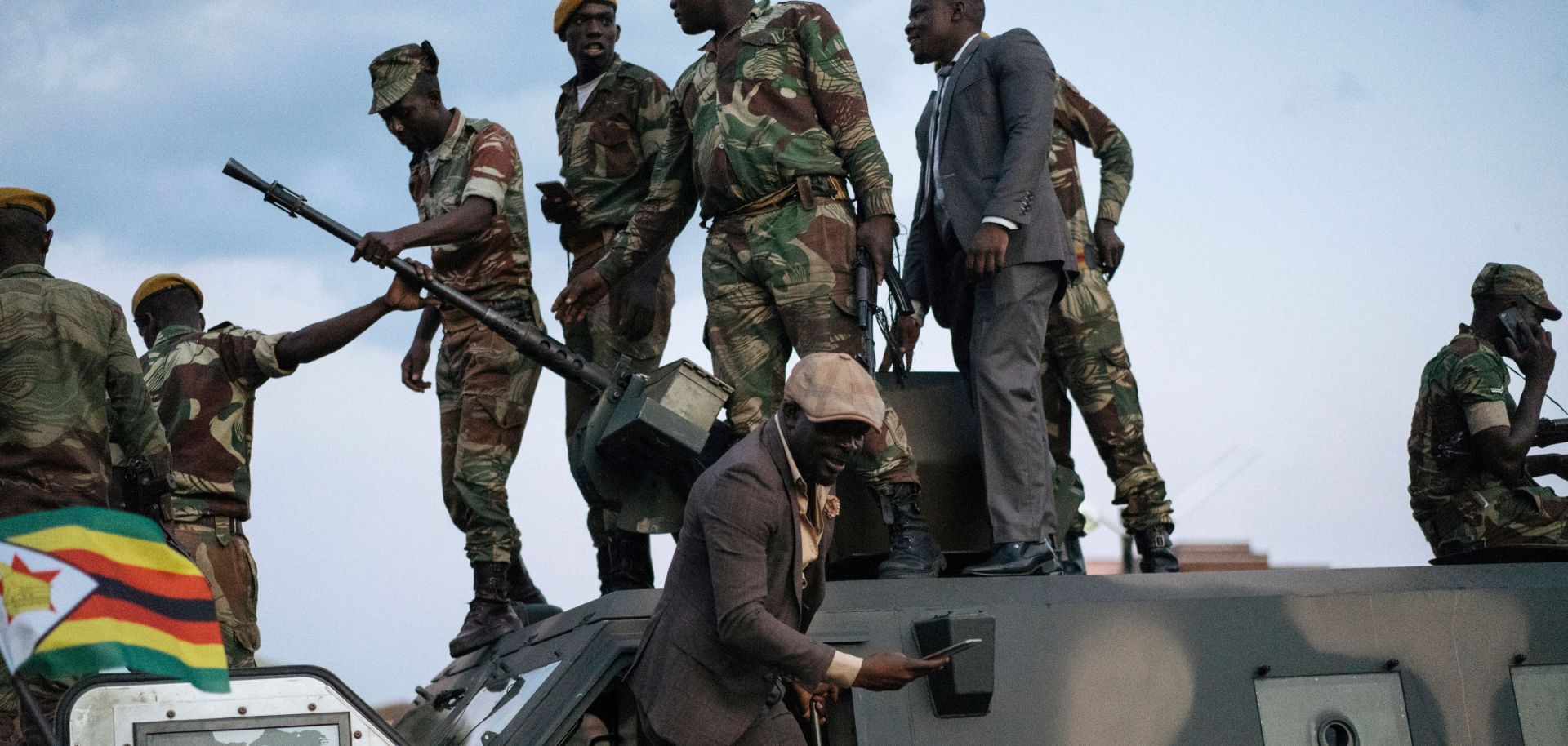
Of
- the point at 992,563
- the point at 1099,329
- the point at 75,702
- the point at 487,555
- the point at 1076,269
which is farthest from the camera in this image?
the point at 1099,329

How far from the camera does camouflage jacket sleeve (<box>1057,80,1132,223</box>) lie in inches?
307

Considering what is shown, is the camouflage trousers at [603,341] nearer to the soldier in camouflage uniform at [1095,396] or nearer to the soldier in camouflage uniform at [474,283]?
the soldier in camouflage uniform at [474,283]

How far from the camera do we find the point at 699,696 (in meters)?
4.00

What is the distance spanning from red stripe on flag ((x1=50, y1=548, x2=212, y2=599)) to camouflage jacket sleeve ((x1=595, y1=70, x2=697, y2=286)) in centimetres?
281

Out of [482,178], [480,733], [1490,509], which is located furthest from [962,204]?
[1490,509]

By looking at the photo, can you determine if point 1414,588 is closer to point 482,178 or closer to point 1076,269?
point 1076,269

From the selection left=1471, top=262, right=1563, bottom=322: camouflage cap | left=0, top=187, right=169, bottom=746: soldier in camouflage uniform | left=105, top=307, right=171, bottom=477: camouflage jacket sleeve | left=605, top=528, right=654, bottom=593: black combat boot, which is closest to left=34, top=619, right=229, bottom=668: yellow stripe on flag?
left=0, top=187, right=169, bottom=746: soldier in camouflage uniform

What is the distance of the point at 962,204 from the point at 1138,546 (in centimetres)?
151

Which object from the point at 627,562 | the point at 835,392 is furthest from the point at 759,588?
the point at 627,562

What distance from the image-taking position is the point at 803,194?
587 centimetres

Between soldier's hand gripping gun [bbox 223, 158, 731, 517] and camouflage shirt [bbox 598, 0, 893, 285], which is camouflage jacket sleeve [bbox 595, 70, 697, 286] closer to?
camouflage shirt [bbox 598, 0, 893, 285]

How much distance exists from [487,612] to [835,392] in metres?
2.69

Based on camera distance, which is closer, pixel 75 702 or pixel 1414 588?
pixel 75 702

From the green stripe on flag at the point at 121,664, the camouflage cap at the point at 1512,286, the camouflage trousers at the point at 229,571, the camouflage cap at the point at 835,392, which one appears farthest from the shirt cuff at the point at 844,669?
the camouflage cap at the point at 1512,286
